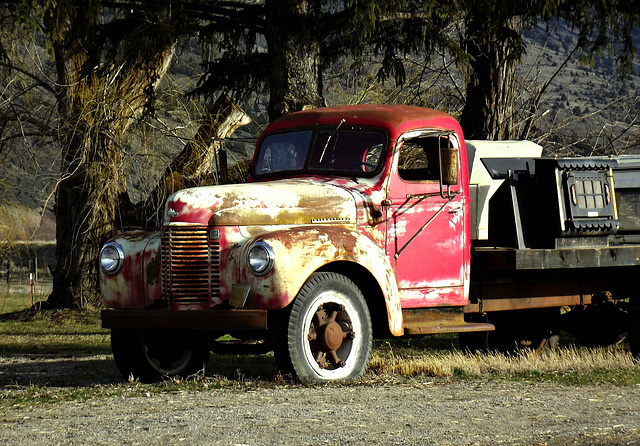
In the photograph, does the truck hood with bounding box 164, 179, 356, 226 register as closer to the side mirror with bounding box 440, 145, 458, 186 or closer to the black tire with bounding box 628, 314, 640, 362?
the side mirror with bounding box 440, 145, 458, 186

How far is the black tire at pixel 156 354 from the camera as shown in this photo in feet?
31.1

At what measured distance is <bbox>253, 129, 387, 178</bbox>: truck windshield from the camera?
31.7 feet

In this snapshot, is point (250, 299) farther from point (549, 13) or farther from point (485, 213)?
point (549, 13)

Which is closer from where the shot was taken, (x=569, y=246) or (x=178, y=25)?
(x=569, y=246)

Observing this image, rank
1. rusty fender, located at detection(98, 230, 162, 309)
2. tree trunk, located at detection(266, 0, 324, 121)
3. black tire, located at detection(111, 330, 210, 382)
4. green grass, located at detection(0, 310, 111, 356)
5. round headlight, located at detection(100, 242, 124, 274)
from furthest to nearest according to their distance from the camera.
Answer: tree trunk, located at detection(266, 0, 324, 121)
green grass, located at detection(0, 310, 111, 356)
black tire, located at detection(111, 330, 210, 382)
round headlight, located at detection(100, 242, 124, 274)
rusty fender, located at detection(98, 230, 162, 309)

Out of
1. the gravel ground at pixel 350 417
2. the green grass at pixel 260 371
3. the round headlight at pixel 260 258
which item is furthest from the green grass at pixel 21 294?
the gravel ground at pixel 350 417

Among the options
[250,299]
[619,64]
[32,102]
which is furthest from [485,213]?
[32,102]

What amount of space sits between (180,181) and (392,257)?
33.9ft

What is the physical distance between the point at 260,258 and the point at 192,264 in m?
0.76

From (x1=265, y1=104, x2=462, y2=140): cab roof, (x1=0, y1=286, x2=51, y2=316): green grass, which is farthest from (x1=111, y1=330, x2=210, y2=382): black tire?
(x1=0, y1=286, x2=51, y2=316): green grass

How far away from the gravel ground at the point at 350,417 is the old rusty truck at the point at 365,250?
0.71 metres

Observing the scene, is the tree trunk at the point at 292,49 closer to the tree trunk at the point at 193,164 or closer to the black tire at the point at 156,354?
the tree trunk at the point at 193,164

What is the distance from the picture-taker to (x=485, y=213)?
34.0 feet

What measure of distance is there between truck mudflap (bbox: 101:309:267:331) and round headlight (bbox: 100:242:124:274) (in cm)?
56
